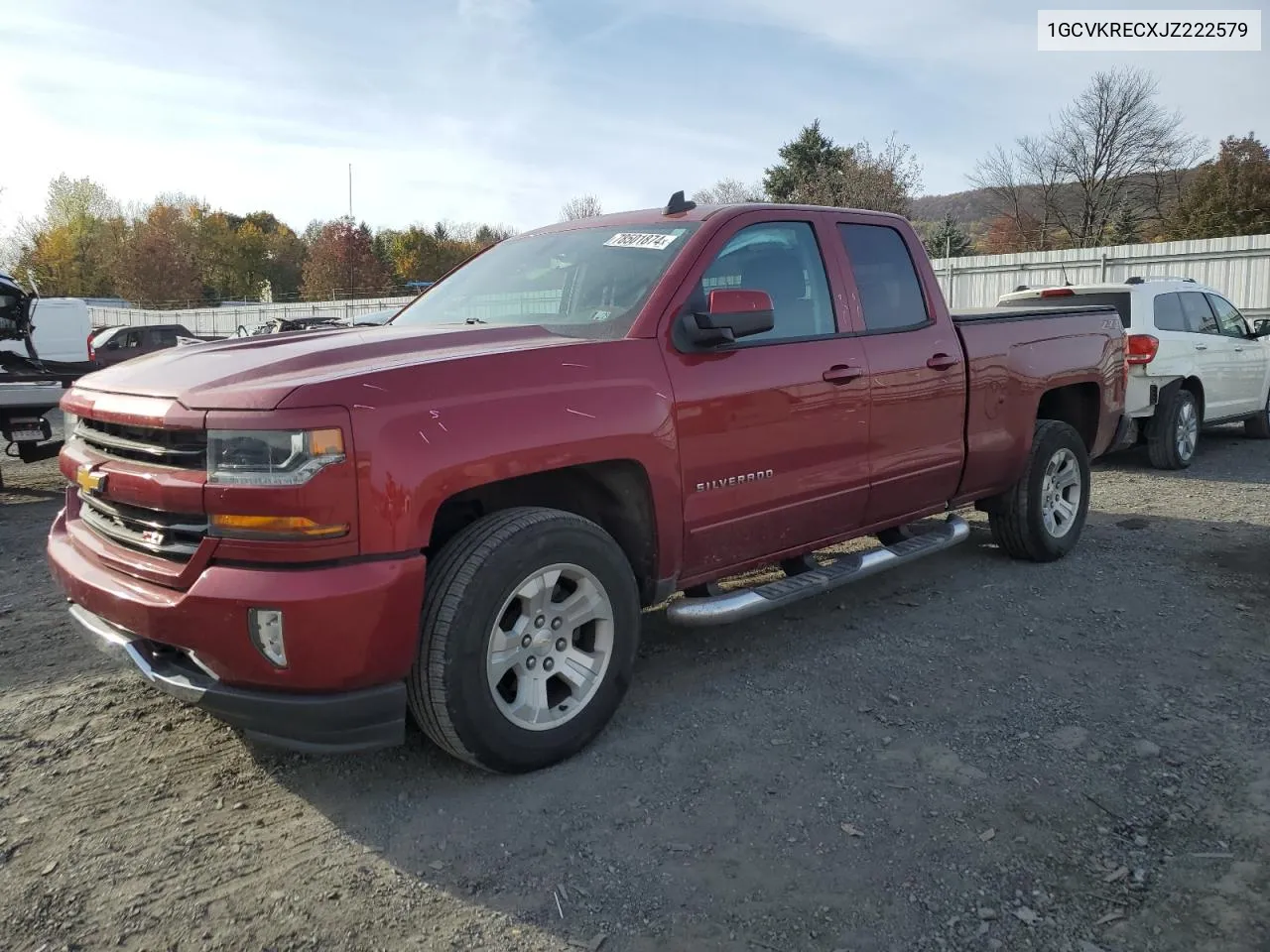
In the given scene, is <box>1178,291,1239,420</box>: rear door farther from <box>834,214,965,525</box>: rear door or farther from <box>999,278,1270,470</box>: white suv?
<box>834,214,965,525</box>: rear door

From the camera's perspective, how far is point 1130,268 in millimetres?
20062

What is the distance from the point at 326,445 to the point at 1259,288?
69.1 feet

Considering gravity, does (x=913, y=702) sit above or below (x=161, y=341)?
below

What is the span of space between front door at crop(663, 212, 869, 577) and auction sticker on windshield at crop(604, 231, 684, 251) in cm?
19

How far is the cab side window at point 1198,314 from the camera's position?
31.3ft

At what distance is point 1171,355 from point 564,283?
7506mm

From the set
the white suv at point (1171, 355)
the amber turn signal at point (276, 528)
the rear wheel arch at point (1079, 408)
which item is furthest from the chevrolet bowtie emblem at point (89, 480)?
the white suv at point (1171, 355)

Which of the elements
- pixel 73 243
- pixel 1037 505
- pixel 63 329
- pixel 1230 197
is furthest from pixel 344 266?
pixel 1037 505

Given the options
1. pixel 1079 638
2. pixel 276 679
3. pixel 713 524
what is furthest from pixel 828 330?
pixel 276 679

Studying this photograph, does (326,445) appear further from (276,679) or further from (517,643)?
(517,643)

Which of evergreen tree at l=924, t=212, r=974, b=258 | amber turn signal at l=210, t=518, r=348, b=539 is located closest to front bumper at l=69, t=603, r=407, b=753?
amber turn signal at l=210, t=518, r=348, b=539

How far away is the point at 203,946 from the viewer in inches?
93.3

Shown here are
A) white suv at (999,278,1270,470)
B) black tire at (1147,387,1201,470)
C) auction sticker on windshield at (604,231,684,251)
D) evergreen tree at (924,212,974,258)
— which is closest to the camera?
auction sticker on windshield at (604,231,684,251)

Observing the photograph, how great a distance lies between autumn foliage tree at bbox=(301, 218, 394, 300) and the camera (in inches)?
2127
